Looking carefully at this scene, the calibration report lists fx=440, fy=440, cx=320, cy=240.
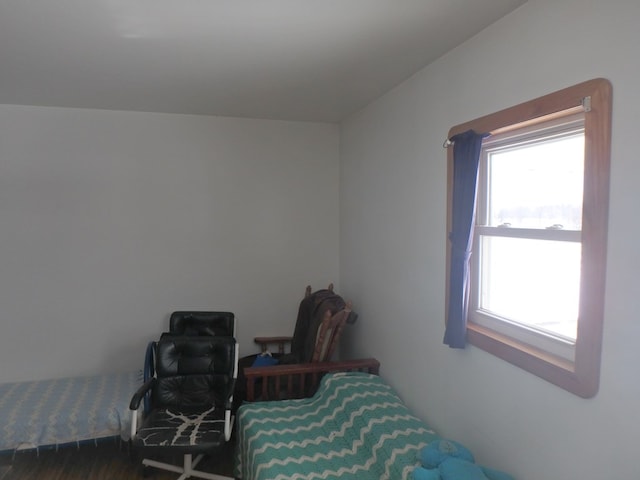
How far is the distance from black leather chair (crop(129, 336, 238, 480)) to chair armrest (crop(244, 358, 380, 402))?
194 millimetres

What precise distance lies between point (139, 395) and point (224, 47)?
2131 mm

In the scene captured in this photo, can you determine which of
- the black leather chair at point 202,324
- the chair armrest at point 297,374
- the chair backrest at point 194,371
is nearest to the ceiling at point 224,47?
the black leather chair at point 202,324

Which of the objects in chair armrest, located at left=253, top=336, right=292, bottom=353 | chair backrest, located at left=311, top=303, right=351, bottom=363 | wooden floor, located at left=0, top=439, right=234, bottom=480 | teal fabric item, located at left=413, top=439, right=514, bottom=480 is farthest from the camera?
chair armrest, located at left=253, top=336, right=292, bottom=353

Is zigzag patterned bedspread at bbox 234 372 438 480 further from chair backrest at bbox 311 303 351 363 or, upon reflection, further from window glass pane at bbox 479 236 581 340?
window glass pane at bbox 479 236 581 340

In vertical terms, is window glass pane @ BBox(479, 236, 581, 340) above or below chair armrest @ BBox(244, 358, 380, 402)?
above

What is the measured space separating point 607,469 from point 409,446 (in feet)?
3.10

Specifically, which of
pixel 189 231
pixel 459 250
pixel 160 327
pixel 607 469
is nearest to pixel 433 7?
pixel 459 250

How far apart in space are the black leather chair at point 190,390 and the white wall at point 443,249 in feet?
3.56

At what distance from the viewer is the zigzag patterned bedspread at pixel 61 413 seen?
9.05 ft

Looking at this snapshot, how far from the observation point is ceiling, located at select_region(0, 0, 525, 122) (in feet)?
5.80

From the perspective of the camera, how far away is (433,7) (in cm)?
173

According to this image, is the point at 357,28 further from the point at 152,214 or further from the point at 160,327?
the point at 160,327

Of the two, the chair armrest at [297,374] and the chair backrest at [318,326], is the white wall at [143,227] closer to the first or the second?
the chair backrest at [318,326]

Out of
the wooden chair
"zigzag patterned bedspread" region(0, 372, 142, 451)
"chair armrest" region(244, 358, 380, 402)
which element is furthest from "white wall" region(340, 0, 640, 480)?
"zigzag patterned bedspread" region(0, 372, 142, 451)
